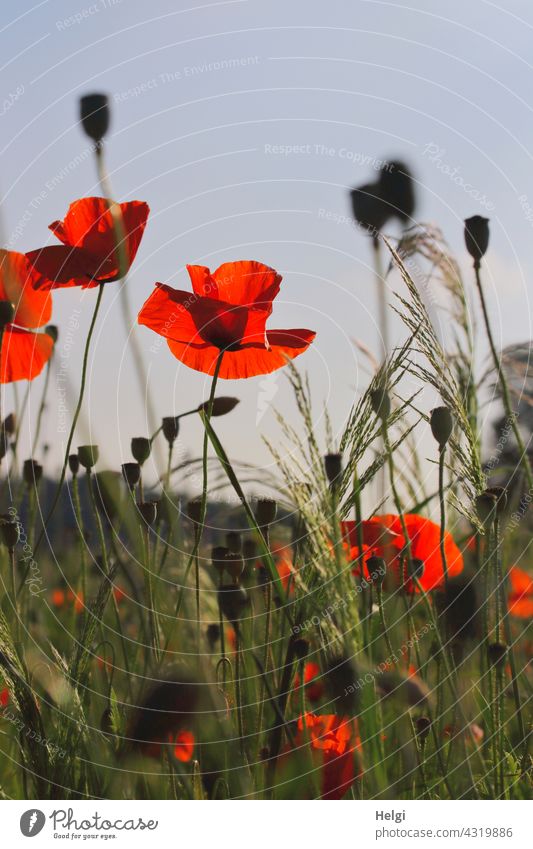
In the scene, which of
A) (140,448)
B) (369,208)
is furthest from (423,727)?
(369,208)

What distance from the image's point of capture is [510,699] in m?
0.73

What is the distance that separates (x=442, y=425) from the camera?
56cm

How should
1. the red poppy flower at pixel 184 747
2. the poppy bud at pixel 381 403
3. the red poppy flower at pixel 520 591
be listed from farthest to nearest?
the red poppy flower at pixel 520 591, the red poppy flower at pixel 184 747, the poppy bud at pixel 381 403

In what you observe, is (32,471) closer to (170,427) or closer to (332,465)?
(170,427)

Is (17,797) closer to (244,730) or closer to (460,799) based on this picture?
(244,730)

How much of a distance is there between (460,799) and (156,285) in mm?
393

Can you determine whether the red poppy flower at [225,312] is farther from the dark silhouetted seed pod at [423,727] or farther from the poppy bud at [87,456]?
the dark silhouetted seed pod at [423,727]

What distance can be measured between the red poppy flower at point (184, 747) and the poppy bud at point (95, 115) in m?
0.44

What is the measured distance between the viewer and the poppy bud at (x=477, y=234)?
2.12 feet

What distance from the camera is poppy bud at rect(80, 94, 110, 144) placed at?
27.2 inches

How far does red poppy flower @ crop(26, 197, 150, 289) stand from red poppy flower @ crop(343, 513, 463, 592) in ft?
0.82

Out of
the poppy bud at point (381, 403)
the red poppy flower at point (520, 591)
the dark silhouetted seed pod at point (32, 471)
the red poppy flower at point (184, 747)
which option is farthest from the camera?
the red poppy flower at point (520, 591)

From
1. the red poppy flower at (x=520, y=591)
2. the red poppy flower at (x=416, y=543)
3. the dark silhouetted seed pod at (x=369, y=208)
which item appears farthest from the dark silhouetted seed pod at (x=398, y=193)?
the red poppy flower at (x=520, y=591)

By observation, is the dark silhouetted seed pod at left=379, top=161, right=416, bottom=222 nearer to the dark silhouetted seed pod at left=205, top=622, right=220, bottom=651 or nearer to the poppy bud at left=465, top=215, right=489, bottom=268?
the poppy bud at left=465, top=215, right=489, bottom=268
